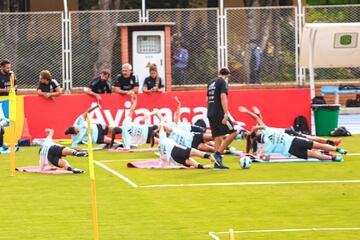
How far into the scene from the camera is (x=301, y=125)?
3152cm

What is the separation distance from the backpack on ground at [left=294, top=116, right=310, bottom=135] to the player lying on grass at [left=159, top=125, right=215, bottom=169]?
7.81 metres

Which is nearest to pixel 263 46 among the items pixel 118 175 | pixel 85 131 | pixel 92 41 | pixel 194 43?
pixel 194 43

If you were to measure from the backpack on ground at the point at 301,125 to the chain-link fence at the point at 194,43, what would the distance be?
699 cm

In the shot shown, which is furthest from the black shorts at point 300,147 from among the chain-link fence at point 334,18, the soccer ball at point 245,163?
the chain-link fence at point 334,18

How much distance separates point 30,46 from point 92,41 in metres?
1.93

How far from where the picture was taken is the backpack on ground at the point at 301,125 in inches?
1236

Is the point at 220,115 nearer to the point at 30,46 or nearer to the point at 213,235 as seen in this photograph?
the point at 213,235

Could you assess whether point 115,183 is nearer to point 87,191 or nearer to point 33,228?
point 87,191

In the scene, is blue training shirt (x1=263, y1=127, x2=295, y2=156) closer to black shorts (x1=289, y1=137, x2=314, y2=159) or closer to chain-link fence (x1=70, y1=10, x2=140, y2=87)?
black shorts (x1=289, y1=137, x2=314, y2=159)

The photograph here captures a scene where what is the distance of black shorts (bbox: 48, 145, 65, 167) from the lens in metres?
23.0

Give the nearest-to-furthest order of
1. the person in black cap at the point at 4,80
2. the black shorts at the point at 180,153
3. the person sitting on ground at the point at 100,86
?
the black shorts at the point at 180,153 → the person in black cap at the point at 4,80 → the person sitting on ground at the point at 100,86

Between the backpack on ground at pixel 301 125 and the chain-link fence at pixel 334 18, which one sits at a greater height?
the chain-link fence at pixel 334 18

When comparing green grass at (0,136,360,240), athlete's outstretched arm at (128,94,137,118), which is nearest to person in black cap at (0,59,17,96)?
athlete's outstretched arm at (128,94,137,118)

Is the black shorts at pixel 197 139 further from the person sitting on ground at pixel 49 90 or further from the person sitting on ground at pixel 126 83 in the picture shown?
the person sitting on ground at pixel 49 90
